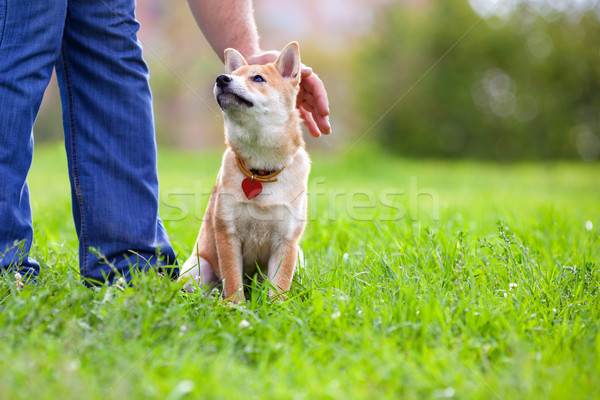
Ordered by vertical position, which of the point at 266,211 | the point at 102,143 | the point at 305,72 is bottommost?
the point at 266,211

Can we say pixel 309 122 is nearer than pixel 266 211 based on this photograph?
No

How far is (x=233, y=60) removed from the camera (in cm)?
231

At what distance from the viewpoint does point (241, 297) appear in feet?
6.73

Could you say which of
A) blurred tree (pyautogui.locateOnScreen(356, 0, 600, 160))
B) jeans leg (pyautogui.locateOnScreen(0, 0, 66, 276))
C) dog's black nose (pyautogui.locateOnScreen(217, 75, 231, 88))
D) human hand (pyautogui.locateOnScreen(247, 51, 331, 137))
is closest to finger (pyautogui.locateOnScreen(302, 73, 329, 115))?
human hand (pyautogui.locateOnScreen(247, 51, 331, 137))

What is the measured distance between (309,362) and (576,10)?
13.2 metres

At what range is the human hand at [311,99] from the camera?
230 cm

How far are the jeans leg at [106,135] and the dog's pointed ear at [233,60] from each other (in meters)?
0.45

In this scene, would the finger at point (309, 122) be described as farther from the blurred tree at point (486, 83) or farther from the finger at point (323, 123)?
the blurred tree at point (486, 83)

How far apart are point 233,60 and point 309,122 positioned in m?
0.49

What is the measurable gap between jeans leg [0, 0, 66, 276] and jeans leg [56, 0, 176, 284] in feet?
0.49

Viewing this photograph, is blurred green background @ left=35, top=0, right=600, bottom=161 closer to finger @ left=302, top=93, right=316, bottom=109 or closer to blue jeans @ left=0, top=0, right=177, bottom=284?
finger @ left=302, top=93, right=316, bottom=109

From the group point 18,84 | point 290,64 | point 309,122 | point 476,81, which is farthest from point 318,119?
point 476,81

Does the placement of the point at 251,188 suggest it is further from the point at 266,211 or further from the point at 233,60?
the point at 233,60

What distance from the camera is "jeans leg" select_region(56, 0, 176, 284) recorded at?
6.15ft
